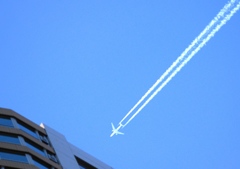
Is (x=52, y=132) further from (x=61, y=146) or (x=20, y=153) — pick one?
(x=20, y=153)

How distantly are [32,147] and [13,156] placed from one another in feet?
13.4

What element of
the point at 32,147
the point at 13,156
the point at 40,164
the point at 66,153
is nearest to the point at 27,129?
the point at 32,147

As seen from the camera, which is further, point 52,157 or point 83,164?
point 83,164

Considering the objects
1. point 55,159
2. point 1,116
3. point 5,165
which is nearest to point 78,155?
point 55,159

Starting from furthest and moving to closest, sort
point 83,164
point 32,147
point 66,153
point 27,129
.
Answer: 1. point 83,164
2. point 66,153
3. point 27,129
4. point 32,147

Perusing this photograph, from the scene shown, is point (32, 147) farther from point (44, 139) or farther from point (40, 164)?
point (44, 139)

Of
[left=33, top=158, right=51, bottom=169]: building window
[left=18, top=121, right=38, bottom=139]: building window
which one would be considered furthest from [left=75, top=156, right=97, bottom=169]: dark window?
[left=33, top=158, right=51, bottom=169]: building window

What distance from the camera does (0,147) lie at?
52.1 metres

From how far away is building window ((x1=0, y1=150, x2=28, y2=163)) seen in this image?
2041 inches

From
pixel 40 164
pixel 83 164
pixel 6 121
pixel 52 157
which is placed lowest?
pixel 40 164

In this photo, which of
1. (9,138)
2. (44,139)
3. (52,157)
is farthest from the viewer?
(44,139)

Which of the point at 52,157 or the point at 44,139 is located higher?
the point at 44,139

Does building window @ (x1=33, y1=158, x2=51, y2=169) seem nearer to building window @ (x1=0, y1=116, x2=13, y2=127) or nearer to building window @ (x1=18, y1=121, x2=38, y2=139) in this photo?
building window @ (x1=18, y1=121, x2=38, y2=139)

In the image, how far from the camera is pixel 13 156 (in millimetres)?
52594
